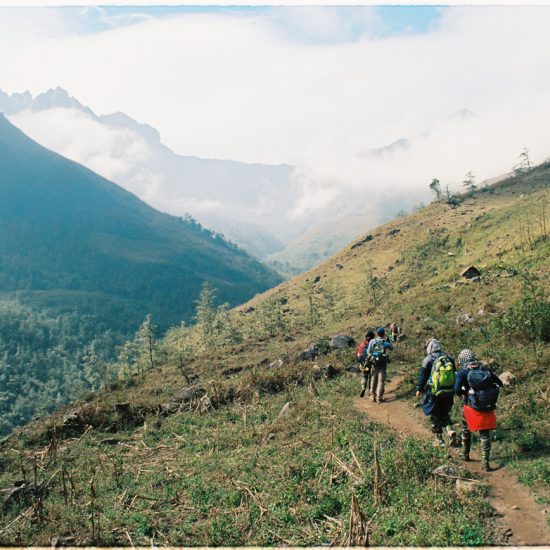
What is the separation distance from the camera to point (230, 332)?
230 ft

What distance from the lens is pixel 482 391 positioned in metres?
10.2

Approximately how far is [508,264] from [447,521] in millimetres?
33049

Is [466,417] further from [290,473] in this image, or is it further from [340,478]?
[290,473]

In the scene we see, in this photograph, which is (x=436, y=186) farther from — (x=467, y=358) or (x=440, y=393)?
(x=467, y=358)

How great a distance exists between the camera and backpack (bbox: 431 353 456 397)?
37.4 ft

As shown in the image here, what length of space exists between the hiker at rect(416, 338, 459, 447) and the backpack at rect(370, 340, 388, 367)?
3714 millimetres

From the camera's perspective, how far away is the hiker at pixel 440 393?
11430 mm

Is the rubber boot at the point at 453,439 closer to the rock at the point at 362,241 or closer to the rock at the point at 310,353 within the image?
the rock at the point at 310,353

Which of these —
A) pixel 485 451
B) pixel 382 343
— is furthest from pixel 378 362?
pixel 485 451

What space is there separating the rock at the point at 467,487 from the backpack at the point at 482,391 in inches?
68.5

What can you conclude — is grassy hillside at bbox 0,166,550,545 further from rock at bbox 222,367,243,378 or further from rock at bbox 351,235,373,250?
rock at bbox 351,235,373,250

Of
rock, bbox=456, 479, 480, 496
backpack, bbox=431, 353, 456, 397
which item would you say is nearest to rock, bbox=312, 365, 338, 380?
backpack, bbox=431, 353, 456, 397

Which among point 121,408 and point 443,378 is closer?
point 443,378

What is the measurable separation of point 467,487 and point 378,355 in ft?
23.0
